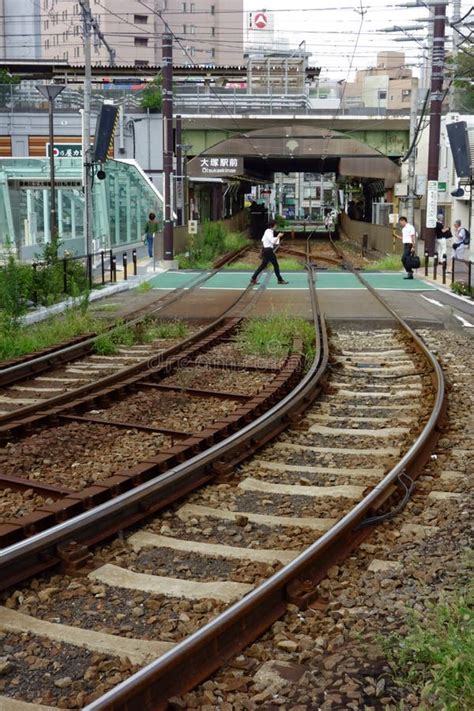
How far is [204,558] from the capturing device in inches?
232

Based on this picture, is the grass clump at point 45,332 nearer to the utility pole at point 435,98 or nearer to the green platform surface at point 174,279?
the green platform surface at point 174,279

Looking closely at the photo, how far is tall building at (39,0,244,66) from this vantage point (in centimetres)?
8674

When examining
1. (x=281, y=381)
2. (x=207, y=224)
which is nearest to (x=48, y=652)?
(x=281, y=381)

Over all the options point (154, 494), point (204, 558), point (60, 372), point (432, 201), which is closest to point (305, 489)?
point (154, 494)

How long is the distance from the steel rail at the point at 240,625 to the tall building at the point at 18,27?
84.6m

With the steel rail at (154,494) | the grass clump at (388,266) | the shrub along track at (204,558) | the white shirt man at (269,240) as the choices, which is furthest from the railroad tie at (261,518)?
the grass clump at (388,266)

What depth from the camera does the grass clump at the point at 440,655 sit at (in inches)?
151

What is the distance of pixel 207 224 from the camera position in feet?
134

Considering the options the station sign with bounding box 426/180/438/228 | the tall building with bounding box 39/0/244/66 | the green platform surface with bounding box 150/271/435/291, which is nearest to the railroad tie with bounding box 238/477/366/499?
the green platform surface with bounding box 150/271/435/291

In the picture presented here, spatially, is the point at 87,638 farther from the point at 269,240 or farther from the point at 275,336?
the point at 269,240

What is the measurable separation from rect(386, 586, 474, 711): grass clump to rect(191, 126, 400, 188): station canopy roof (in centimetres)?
4014

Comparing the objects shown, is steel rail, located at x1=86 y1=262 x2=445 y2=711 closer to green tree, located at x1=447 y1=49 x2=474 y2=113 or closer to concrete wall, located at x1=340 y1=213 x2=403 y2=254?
concrete wall, located at x1=340 y1=213 x2=403 y2=254

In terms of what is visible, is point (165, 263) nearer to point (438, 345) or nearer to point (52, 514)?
point (438, 345)

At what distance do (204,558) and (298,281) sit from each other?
22.4m
